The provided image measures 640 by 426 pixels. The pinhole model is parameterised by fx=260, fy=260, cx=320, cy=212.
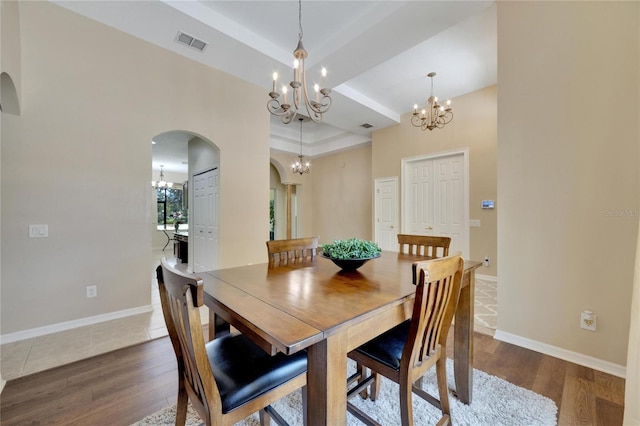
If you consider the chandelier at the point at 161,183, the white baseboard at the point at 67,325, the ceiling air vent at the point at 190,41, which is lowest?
the white baseboard at the point at 67,325

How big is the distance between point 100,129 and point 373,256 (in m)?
3.11

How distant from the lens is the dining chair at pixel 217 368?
845 mm

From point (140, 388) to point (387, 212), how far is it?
486 cm

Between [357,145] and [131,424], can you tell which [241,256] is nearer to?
[131,424]

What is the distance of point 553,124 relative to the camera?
2125 millimetres

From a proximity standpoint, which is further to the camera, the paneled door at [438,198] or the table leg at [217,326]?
the paneled door at [438,198]

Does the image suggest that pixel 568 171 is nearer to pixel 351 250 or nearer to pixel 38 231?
pixel 351 250

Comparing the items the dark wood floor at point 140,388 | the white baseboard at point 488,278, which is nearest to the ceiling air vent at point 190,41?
the dark wood floor at point 140,388

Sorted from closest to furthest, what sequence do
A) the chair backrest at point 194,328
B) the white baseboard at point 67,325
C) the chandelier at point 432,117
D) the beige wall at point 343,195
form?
the chair backrest at point 194,328, the white baseboard at point 67,325, the chandelier at point 432,117, the beige wall at point 343,195

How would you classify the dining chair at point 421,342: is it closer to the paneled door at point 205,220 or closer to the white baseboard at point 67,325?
the white baseboard at point 67,325

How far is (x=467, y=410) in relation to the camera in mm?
1510

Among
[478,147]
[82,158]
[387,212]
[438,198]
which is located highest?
[478,147]

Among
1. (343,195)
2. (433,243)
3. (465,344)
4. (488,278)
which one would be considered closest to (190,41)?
(433,243)

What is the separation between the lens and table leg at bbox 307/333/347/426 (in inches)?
33.3
